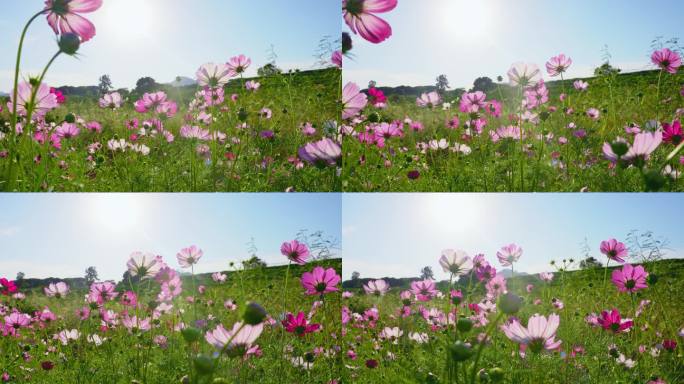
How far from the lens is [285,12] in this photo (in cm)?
142

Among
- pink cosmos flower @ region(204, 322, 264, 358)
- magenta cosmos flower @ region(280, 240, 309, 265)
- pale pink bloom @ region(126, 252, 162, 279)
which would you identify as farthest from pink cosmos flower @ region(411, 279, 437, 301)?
pale pink bloom @ region(126, 252, 162, 279)

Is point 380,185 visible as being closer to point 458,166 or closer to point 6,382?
point 458,166

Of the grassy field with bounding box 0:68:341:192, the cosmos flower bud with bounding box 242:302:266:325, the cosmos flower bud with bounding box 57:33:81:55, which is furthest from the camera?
the grassy field with bounding box 0:68:341:192

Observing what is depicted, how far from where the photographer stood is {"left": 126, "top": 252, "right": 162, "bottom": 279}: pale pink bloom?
1372 millimetres

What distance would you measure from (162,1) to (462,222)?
90 cm

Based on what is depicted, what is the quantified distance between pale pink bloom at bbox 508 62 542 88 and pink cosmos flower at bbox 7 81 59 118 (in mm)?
1093

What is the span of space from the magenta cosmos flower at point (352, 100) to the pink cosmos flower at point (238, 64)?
246 mm

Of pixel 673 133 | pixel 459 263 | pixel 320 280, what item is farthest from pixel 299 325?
pixel 673 133

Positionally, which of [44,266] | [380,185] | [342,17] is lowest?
[44,266]

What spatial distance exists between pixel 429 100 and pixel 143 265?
0.80 m

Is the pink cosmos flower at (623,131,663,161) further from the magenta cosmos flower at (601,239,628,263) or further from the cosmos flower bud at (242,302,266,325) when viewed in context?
the cosmos flower bud at (242,302,266,325)

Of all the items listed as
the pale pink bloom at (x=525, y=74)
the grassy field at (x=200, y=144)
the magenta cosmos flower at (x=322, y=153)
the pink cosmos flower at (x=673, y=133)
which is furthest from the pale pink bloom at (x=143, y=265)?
the pink cosmos flower at (x=673, y=133)

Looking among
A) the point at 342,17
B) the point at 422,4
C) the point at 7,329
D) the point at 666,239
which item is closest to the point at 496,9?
the point at 422,4

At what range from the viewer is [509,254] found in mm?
1425
